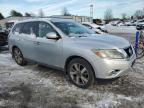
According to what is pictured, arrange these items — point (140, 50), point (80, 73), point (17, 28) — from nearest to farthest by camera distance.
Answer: point (80, 73), point (17, 28), point (140, 50)

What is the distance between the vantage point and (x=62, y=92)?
16.4 ft

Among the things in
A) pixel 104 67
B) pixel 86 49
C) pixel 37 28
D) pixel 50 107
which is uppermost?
pixel 37 28

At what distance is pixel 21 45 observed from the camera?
7.09m

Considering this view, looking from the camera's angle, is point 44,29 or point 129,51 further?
point 44,29

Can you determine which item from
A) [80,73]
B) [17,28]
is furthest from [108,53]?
[17,28]

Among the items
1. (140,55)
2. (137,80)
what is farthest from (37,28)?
(140,55)

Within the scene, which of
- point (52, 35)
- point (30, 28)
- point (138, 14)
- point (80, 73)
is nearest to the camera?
point (80, 73)

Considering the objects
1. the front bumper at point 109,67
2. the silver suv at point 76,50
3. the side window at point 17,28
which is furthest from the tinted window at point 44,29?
the front bumper at point 109,67

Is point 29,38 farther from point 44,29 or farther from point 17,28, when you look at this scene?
point 17,28

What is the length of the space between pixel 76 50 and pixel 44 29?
1.58 meters

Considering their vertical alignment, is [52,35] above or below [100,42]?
above

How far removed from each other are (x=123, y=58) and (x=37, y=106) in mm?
2135

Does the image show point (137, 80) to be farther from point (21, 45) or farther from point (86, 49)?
point (21, 45)

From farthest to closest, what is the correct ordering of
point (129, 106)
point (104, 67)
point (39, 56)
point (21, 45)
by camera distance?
point (21, 45)
point (39, 56)
point (104, 67)
point (129, 106)
